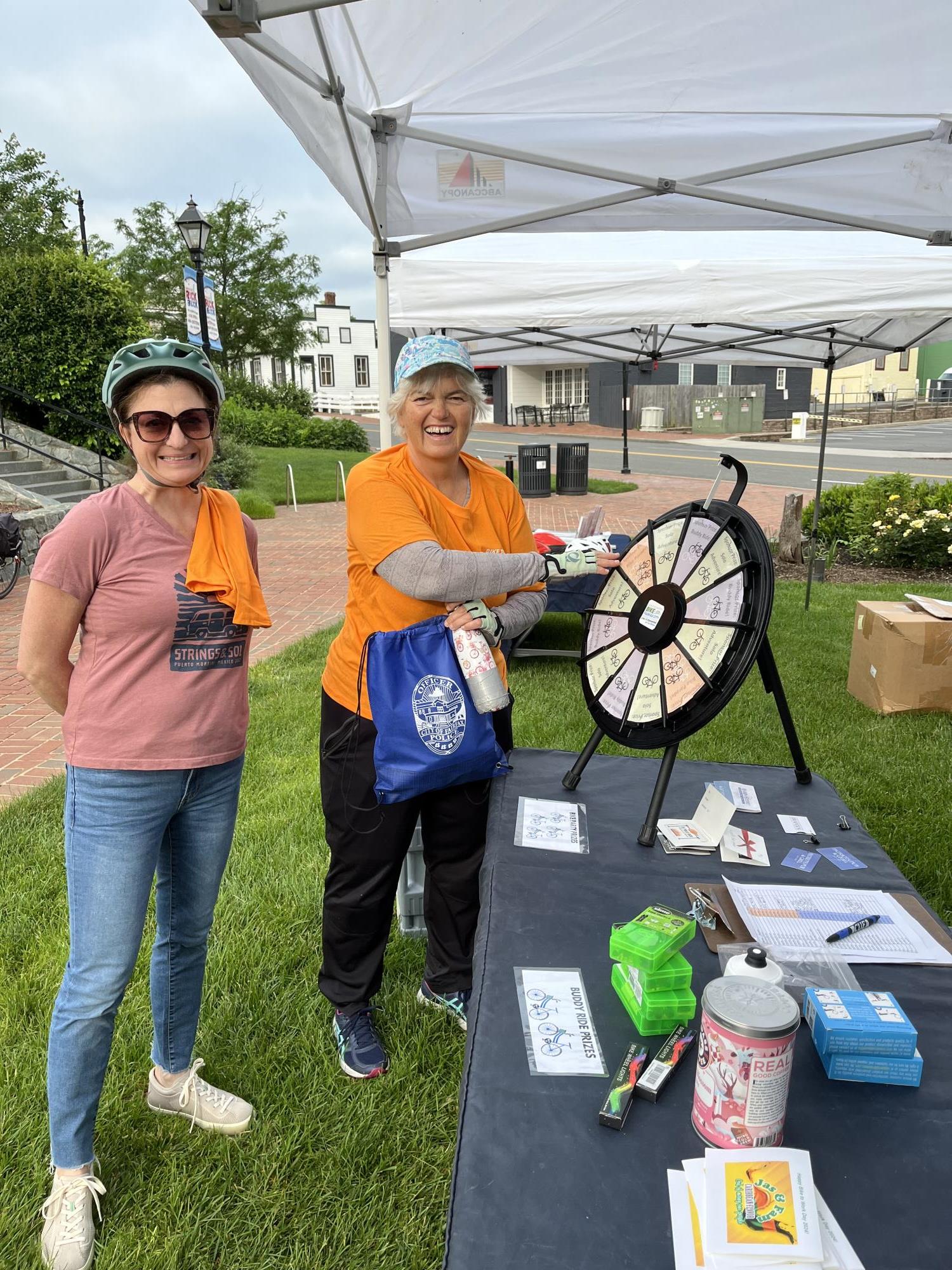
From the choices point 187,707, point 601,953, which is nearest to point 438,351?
point 187,707

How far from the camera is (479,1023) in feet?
5.11

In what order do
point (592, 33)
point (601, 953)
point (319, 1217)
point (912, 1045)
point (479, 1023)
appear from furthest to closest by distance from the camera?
1. point (592, 33)
2. point (319, 1217)
3. point (601, 953)
4. point (479, 1023)
5. point (912, 1045)

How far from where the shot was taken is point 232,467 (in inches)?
602

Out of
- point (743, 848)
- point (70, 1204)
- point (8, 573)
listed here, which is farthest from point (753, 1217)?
point (8, 573)

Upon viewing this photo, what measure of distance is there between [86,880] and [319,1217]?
3.33 feet

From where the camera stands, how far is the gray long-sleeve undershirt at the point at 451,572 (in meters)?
2.00

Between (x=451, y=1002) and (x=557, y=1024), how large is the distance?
1.21 metres

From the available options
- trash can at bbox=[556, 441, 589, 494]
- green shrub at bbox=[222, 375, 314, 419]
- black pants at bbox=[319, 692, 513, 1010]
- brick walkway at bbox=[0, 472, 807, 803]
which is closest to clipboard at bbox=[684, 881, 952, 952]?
black pants at bbox=[319, 692, 513, 1010]

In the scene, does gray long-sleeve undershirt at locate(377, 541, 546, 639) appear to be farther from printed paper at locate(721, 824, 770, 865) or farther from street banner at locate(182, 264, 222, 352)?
street banner at locate(182, 264, 222, 352)

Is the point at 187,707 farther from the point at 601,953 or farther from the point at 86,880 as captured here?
the point at 601,953

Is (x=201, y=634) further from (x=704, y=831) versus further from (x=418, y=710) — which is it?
(x=704, y=831)

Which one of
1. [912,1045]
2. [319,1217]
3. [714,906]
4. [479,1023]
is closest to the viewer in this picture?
[912,1045]

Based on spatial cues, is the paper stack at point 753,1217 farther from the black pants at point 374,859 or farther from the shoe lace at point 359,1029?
the shoe lace at point 359,1029

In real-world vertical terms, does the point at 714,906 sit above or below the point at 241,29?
below
